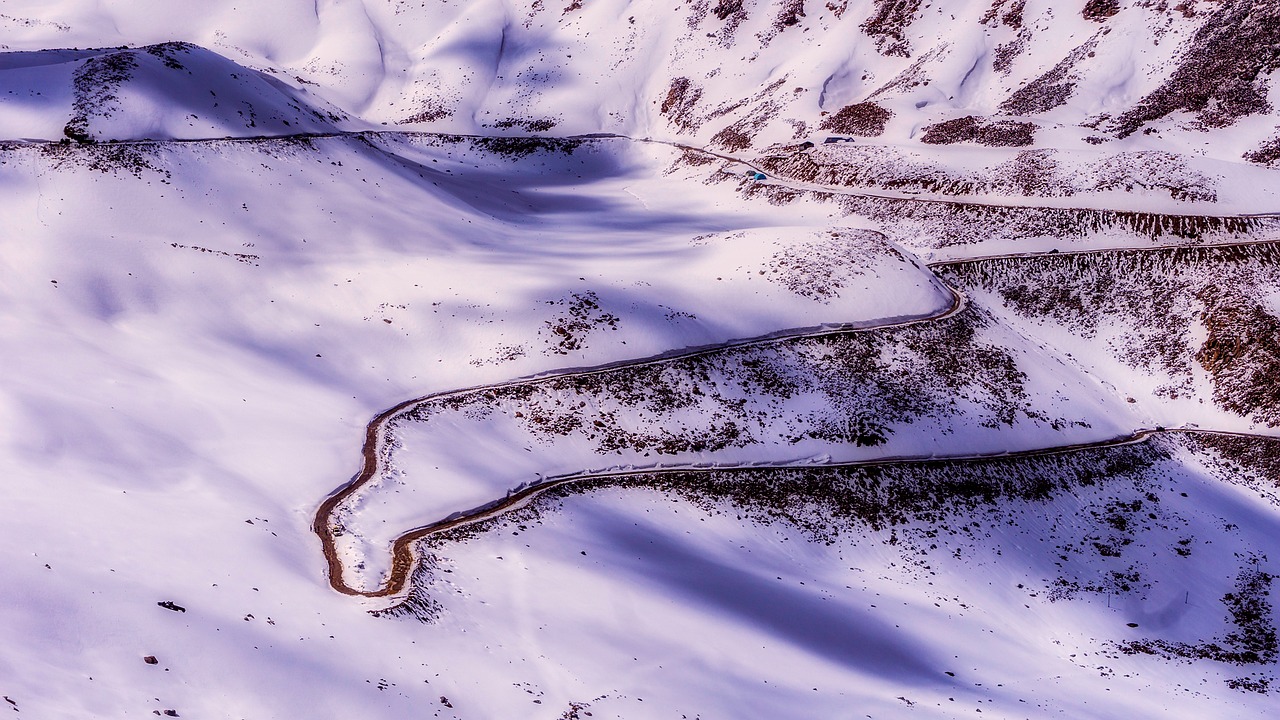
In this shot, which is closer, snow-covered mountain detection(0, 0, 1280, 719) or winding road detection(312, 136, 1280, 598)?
snow-covered mountain detection(0, 0, 1280, 719)

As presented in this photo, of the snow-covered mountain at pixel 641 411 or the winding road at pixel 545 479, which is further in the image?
the winding road at pixel 545 479

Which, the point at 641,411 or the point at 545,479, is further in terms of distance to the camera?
the point at 641,411

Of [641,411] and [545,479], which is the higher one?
[641,411]

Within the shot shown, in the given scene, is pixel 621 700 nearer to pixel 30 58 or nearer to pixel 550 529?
pixel 550 529
